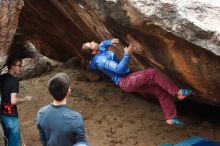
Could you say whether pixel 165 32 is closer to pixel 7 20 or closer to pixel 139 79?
pixel 139 79

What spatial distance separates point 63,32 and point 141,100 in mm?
2260

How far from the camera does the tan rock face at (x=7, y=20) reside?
21.7 feet

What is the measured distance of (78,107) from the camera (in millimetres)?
9781

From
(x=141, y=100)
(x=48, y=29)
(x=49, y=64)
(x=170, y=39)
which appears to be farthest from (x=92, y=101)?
(x=170, y=39)

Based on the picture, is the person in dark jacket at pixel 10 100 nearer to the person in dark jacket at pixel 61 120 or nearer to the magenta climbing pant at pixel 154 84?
the magenta climbing pant at pixel 154 84

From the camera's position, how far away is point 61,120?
13.9 feet

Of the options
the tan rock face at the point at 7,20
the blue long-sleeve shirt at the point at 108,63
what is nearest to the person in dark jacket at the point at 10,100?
the tan rock face at the point at 7,20

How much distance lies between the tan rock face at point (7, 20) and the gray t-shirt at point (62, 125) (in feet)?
8.86

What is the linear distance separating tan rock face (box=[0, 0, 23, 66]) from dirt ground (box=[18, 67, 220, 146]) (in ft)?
7.21

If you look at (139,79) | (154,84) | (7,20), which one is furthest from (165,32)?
(7,20)

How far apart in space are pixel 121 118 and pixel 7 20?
Answer: 3.40m

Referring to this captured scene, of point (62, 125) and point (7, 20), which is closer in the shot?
point (62, 125)

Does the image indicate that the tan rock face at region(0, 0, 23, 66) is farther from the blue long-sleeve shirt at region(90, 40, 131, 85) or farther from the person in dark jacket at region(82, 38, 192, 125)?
the blue long-sleeve shirt at region(90, 40, 131, 85)

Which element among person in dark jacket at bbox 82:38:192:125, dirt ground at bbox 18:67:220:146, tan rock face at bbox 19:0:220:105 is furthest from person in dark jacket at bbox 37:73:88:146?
dirt ground at bbox 18:67:220:146
